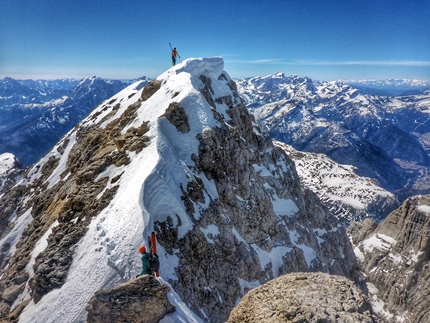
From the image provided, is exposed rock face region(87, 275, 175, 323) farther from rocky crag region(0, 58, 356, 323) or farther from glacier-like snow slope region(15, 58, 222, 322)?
rocky crag region(0, 58, 356, 323)

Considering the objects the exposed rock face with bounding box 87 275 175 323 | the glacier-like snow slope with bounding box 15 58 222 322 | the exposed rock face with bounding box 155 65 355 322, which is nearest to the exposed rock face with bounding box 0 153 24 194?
the glacier-like snow slope with bounding box 15 58 222 322

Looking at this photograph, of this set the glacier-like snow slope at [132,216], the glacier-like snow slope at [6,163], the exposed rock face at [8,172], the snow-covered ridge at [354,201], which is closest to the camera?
the glacier-like snow slope at [132,216]

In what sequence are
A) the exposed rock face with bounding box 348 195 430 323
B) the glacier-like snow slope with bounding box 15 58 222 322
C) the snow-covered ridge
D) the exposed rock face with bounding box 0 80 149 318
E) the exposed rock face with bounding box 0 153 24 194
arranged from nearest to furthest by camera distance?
1. the glacier-like snow slope with bounding box 15 58 222 322
2. the exposed rock face with bounding box 0 80 149 318
3. the exposed rock face with bounding box 0 153 24 194
4. the exposed rock face with bounding box 348 195 430 323
5. the snow-covered ridge

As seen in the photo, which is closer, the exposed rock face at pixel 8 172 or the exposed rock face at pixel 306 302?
the exposed rock face at pixel 306 302

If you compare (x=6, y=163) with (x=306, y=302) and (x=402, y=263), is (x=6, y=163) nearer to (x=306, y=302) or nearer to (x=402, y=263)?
(x=306, y=302)

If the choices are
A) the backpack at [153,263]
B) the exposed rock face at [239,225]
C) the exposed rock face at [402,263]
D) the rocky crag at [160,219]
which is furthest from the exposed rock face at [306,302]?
the exposed rock face at [402,263]

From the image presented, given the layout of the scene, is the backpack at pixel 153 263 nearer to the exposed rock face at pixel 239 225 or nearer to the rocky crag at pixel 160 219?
the rocky crag at pixel 160 219
